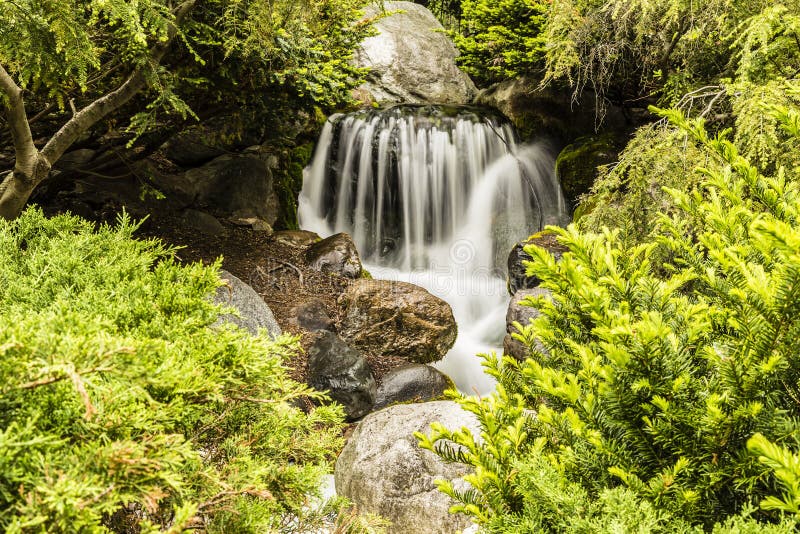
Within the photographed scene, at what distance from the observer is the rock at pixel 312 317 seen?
22.2 feet

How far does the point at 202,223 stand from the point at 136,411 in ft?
24.0

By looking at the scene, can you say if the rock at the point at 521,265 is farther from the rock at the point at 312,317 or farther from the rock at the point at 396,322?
the rock at the point at 312,317

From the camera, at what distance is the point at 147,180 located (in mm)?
7910

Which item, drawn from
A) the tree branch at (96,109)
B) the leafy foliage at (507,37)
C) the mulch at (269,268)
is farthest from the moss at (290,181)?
the tree branch at (96,109)

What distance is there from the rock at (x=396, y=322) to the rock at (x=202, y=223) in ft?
8.18

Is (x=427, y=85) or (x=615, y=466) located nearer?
(x=615, y=466)

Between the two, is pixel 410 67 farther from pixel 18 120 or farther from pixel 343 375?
pixel 18 120

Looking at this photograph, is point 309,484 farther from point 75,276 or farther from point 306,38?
point 306,38

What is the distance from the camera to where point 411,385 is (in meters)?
6.25

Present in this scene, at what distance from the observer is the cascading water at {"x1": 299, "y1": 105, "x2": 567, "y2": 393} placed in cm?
1005

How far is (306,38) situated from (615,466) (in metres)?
5.58

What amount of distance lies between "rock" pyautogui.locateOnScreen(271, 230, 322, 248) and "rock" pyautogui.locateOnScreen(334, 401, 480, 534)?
5.03 meters

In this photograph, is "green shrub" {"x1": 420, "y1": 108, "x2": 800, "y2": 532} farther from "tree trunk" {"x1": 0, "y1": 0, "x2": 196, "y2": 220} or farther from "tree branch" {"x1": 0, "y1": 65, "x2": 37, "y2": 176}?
"tree branch" {"x1": 0, "y1": 65, "x2": 37, "y2": 176}

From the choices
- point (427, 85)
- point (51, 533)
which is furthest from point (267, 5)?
point (427, 85)
